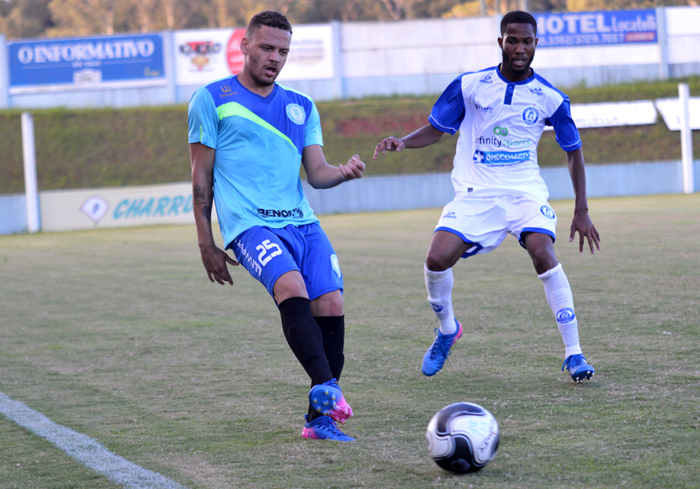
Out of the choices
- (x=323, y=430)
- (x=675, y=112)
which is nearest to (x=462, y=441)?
(x=323, y=430)

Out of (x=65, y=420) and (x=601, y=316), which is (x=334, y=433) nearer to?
(x=65, y=420)

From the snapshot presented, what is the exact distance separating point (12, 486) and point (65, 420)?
42.8 inches

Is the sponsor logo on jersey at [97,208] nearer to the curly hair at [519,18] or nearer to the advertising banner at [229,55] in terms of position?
the advertising banner at [229,55]

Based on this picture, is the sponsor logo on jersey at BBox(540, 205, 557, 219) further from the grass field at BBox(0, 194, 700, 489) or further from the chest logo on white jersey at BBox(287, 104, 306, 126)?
the chest logo on white jersey at BBox(287, 104, 306, 126)

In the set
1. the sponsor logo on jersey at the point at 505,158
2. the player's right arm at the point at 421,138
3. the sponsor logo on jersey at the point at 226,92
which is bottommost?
the sponsor logo on jersey at the point at 505,158

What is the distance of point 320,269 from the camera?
3.97 m

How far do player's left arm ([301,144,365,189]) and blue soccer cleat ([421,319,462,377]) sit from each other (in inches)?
57.8

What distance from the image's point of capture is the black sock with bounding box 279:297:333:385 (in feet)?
11.9

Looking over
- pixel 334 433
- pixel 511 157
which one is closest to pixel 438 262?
pixel 511 157

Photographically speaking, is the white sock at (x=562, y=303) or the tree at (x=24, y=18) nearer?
the white sock at (x=562, y=303)

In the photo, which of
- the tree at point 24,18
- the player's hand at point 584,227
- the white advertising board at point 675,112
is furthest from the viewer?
the tree at point 24,18

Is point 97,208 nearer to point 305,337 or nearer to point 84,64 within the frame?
point 84,64

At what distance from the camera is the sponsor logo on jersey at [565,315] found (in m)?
4.81

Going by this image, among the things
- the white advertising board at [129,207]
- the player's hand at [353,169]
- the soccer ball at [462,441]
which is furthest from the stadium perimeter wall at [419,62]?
the soccer ball at [462,441]
